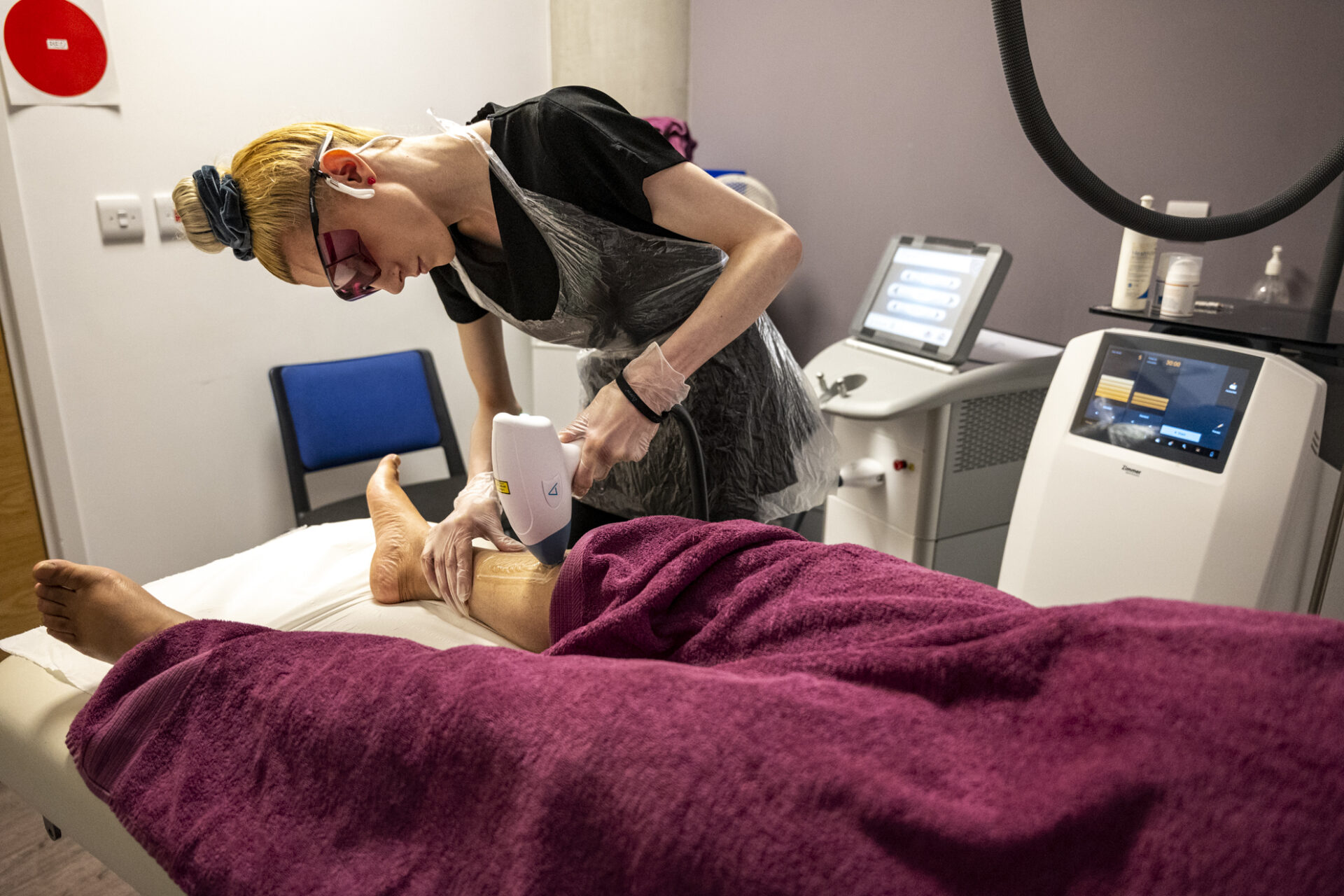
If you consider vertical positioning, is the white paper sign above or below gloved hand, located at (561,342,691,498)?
above

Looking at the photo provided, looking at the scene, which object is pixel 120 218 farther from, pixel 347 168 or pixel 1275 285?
pixel 1275 285

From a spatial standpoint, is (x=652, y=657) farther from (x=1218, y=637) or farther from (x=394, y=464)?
(x=394, y=464)

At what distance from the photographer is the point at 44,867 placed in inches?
59.8

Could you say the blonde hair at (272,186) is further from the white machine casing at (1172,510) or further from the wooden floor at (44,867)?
the white machine casing at (1172,510)

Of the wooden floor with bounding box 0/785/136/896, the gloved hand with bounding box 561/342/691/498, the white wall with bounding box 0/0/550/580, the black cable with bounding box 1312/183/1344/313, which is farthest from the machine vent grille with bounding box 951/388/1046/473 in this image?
the wooden floor with bounding box 0/785/136/896

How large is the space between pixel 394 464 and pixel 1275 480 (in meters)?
1.43

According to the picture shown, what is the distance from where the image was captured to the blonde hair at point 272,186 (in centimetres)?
102

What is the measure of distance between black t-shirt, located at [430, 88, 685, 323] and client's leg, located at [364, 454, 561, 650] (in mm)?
366

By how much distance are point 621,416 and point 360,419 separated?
1.51 metres

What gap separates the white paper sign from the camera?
1.82 metres

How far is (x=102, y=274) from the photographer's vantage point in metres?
2.04

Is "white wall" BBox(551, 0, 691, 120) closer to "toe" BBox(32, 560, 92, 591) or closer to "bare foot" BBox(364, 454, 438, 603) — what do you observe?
"bare foot" BBox(364, 454, 438, 603)

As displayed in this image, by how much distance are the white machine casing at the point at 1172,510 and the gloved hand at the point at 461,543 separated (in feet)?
2.97

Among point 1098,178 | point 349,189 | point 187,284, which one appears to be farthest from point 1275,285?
point 187,284
